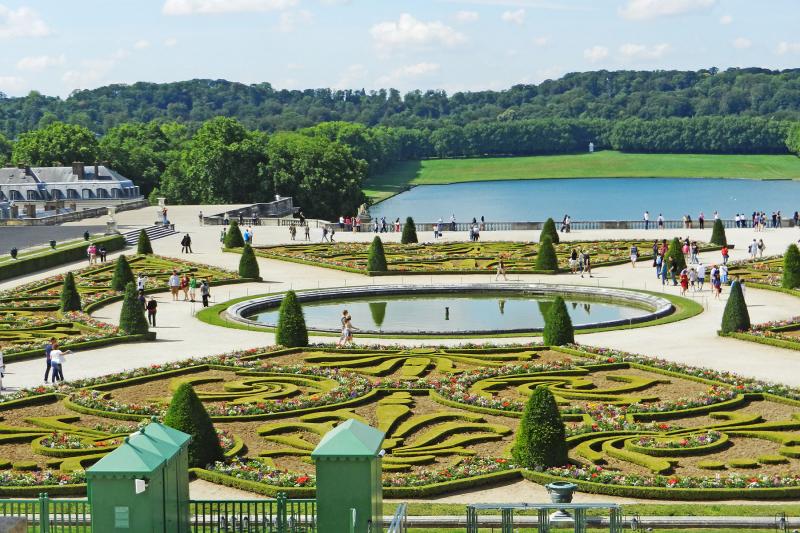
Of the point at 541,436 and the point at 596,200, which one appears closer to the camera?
the point at 541,436

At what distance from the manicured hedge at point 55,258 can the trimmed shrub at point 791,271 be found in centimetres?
3170

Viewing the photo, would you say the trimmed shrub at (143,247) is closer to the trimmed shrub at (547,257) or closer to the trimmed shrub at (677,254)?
the trimmed shrub at (547,257)

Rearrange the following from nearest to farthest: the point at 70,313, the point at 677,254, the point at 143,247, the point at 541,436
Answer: the point at 541,436 < the point at 70,313 < the point at 677,254 < the point at 143,247

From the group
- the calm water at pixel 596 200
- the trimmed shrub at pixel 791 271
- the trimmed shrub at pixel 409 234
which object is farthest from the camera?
the calm water at pixel 596 200

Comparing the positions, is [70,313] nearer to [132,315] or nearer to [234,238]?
[132,315]

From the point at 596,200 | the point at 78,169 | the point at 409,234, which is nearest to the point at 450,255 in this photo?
the point at 409,234

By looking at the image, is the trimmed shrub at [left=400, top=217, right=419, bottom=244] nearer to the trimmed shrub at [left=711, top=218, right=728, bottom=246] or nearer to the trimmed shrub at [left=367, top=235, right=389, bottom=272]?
the trimmed shrub at [left=367, top=235, right=389, bottom=272]

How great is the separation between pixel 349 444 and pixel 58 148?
116 metres

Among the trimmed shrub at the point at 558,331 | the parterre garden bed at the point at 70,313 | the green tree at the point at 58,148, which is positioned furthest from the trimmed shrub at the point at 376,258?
the green tree at the point at 58,148

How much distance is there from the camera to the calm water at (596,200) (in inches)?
5192

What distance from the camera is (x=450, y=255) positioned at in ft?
202

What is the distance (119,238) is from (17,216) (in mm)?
17031

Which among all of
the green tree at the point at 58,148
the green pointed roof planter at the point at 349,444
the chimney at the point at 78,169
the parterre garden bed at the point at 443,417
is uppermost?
the green tree at the point at 58,148

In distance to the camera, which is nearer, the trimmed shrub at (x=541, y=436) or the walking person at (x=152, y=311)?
the trimmed shrub at (x=541, y=436)
